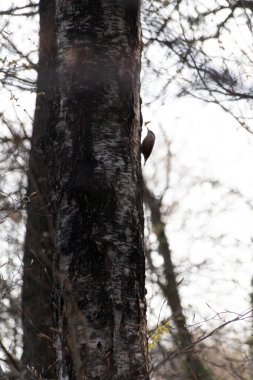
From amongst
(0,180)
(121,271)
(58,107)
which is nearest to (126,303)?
(121,271)

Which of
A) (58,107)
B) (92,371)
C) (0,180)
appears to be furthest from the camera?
(0,180)

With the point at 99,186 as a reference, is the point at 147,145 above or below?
above

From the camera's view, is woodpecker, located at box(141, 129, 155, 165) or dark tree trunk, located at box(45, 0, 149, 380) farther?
woodpecker, located at box(141, 129, 155, 165)

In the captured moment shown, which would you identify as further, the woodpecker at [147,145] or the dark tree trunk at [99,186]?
the woodpecker at [147,145]

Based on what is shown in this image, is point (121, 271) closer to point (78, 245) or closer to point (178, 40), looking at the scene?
point (78, 245)

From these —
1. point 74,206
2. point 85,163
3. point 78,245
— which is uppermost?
point 85,163

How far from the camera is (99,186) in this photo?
2344 mm

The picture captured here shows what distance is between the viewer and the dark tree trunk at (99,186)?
213cm

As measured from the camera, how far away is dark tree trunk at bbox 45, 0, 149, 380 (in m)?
2.13

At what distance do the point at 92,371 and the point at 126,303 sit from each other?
0.26 meters

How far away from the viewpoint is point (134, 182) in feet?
8.02

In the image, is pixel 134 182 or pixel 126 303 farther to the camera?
pixel 134 182

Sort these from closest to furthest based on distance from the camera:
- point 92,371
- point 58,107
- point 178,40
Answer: point 92,371 → point 58,107 → point 178,40

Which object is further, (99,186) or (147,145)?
(147,145)
